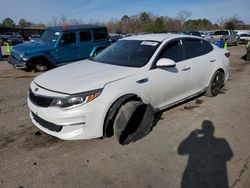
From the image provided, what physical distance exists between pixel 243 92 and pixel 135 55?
3820mm

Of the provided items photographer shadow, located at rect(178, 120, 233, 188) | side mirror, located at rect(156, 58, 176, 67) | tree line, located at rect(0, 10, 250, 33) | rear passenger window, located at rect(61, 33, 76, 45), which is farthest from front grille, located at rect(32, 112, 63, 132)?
tree line, located at rect(0, 10, 250, 33)

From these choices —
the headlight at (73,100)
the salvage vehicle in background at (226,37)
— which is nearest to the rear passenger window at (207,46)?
the headlight at (73,100)

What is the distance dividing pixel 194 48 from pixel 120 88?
2.42 metres

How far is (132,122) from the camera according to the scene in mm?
3793

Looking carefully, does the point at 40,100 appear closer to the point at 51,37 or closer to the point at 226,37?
the point at 51,37

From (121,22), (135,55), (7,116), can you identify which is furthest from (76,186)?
(121,22)

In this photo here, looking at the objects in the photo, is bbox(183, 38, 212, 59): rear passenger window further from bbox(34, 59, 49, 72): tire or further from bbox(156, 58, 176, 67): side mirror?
bbox(34, 59, 49, 72): tire

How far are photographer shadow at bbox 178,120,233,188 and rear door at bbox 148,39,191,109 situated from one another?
79cm

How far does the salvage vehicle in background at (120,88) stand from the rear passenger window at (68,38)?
5.24m

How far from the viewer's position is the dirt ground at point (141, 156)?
2.82 metres

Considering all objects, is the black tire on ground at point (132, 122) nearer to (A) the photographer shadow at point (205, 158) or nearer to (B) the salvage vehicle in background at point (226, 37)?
(A) the photographer shadow at point (205, 158)

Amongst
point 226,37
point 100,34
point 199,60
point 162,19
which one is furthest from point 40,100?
point 162,19

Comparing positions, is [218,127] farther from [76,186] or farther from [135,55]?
[76,186]

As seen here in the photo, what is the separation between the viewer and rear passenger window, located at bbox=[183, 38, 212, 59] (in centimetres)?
483
